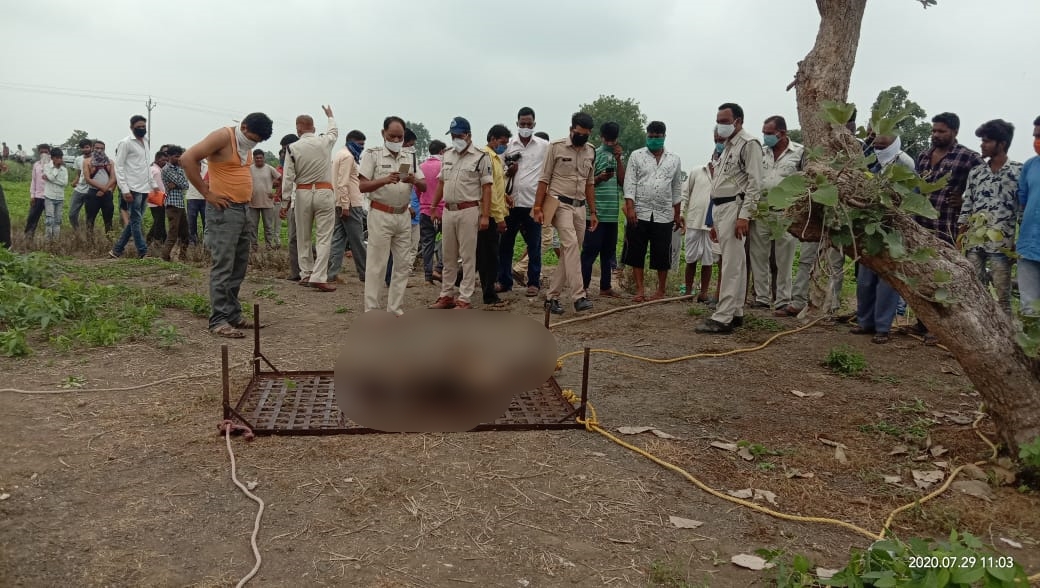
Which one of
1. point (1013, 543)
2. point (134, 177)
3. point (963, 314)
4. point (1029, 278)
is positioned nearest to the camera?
point (1013, 543)

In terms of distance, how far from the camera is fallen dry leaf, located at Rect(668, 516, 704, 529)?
322cm

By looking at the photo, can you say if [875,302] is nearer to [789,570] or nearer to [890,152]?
[890,152]

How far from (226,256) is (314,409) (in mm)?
2240

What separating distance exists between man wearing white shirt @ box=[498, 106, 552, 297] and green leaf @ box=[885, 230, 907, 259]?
15.9 feet

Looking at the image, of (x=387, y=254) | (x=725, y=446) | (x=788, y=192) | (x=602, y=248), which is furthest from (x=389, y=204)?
(x=725, y=446)

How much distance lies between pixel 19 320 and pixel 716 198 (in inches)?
236

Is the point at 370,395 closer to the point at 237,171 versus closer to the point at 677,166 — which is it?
the point at 237,171

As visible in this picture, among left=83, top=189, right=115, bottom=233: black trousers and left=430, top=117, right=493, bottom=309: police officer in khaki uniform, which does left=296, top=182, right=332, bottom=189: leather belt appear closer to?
left=430, top=117, right=493, bottom=309: police officer in khaki uniform

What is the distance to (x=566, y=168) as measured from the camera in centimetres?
743

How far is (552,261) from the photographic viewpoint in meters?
12.2

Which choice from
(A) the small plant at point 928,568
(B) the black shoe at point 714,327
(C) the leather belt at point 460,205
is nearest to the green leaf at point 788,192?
(A) the small plant at point 928,568

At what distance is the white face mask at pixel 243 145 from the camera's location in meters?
6.00

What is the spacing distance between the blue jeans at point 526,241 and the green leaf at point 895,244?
4.91 metres

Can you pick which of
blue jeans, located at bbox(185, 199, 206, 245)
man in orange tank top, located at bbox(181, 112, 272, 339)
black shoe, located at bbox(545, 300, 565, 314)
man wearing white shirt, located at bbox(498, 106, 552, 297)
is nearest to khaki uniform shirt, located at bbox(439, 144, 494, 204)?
man wearing white shirt, located at bbox(498, 106, 552, 297)
